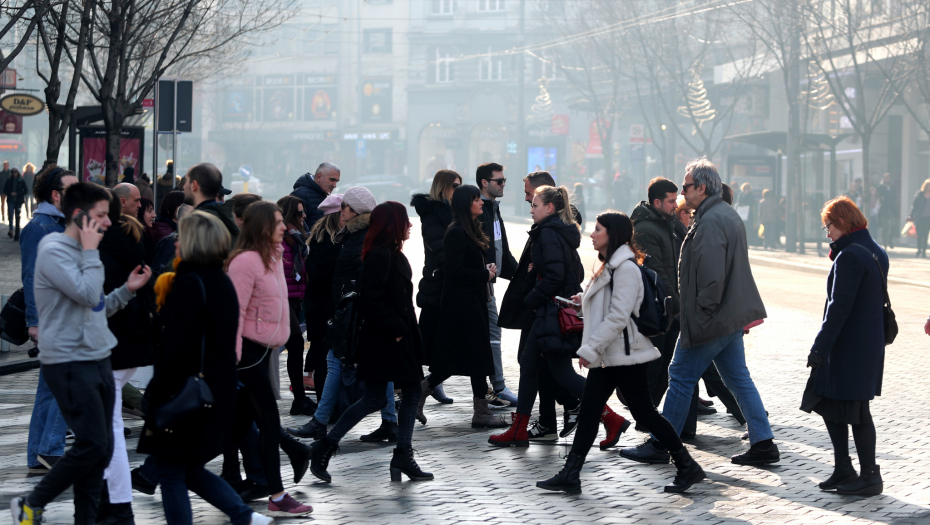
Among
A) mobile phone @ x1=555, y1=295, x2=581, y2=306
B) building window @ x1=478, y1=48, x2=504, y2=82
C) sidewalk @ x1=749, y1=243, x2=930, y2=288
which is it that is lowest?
sidewalk @ x1=749, y1=243, x2=930, y2=288

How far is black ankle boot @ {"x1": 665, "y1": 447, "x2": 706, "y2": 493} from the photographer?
585cm

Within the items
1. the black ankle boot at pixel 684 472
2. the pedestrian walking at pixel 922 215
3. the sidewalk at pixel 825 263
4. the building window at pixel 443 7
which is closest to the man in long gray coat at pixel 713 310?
the black ankle boot at pixel 684 472

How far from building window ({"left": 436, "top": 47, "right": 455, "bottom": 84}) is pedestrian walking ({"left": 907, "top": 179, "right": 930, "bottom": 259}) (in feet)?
161

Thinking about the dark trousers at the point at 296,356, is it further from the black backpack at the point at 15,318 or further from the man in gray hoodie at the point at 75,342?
the man in gray hoodie at the point at 75,342

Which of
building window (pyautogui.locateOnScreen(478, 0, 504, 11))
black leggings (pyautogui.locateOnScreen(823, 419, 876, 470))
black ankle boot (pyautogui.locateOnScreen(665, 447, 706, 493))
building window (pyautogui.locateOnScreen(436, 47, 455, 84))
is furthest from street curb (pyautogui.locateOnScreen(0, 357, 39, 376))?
building window (pyautogui.locateOnScreen(478, 0, 504, 11))

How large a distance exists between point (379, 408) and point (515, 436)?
51.7 inches

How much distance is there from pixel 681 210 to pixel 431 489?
3317mm

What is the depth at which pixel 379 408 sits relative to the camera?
20.2 feet

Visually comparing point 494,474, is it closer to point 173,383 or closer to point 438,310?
point 438,310

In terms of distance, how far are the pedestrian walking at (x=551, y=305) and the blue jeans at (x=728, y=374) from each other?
1.52ft

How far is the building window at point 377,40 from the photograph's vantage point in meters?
75.7

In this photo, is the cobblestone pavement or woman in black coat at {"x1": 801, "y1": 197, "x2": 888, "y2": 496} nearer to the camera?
the cobblestone pavement

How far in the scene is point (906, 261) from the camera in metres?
23.7

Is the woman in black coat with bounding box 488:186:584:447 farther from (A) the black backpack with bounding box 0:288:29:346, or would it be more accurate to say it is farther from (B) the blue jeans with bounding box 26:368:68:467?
(A) the black backpack with bounding box 0:288:29:346
